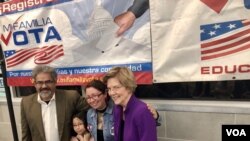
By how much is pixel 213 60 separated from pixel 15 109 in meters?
2.65

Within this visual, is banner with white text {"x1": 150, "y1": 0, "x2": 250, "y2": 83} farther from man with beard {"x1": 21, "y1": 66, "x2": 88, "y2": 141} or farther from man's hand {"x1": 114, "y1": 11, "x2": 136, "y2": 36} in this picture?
man with beard {"x1": 21, "y1": 66, "x2": 88, "y2": 141}

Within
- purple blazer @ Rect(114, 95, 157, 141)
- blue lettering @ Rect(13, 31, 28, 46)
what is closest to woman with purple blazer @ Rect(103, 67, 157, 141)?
purple blazer @ Rect(114, 95, 157, 141)

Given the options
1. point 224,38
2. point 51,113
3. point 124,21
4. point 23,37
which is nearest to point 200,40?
point 224,38

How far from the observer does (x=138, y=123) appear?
1836 millimetres

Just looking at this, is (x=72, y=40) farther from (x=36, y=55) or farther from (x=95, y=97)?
(x=95, y=97)

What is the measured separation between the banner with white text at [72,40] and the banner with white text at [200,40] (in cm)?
12

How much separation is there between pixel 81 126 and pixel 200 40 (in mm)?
1220

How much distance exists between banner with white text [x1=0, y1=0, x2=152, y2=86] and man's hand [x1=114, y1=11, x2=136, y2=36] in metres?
0.04

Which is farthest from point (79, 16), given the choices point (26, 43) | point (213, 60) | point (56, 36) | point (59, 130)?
point (213, 60)

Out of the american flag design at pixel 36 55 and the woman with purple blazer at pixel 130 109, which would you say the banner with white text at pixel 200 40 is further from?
the american flag design at pixel 36 55

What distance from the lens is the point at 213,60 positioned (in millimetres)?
2279

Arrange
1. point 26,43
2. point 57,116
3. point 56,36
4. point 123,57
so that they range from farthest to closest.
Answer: point 26,43, point 56,36, point 123,57, point 57,116

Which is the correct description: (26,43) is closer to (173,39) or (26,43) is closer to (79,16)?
(79,16)

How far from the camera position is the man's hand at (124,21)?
8.37 ft
